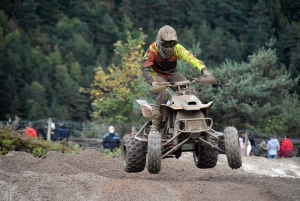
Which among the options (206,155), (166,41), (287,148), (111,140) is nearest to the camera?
(166,41)

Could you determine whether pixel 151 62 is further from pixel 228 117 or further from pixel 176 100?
pixel 228 117

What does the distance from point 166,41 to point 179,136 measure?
72.5 inches

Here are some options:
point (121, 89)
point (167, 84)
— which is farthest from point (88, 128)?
point (167, 84)

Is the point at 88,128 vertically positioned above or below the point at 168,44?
above

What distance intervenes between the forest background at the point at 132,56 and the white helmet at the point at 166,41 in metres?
14.6

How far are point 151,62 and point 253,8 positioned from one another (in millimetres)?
37528

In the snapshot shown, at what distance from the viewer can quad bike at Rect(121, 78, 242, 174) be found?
40.7ft

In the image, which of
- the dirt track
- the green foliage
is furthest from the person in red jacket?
the dirt track

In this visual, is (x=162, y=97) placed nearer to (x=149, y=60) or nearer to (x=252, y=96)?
(x=149, y=60)

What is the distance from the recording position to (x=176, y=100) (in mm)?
12945

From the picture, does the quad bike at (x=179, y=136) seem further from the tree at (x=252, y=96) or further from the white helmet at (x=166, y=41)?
the tree at (x=252, y=96)

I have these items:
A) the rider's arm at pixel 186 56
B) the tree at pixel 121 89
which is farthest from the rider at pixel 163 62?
the tree at pixel 121 89

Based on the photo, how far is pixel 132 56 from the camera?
41156mm

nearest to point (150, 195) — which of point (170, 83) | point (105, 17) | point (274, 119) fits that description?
point (170, 83)
